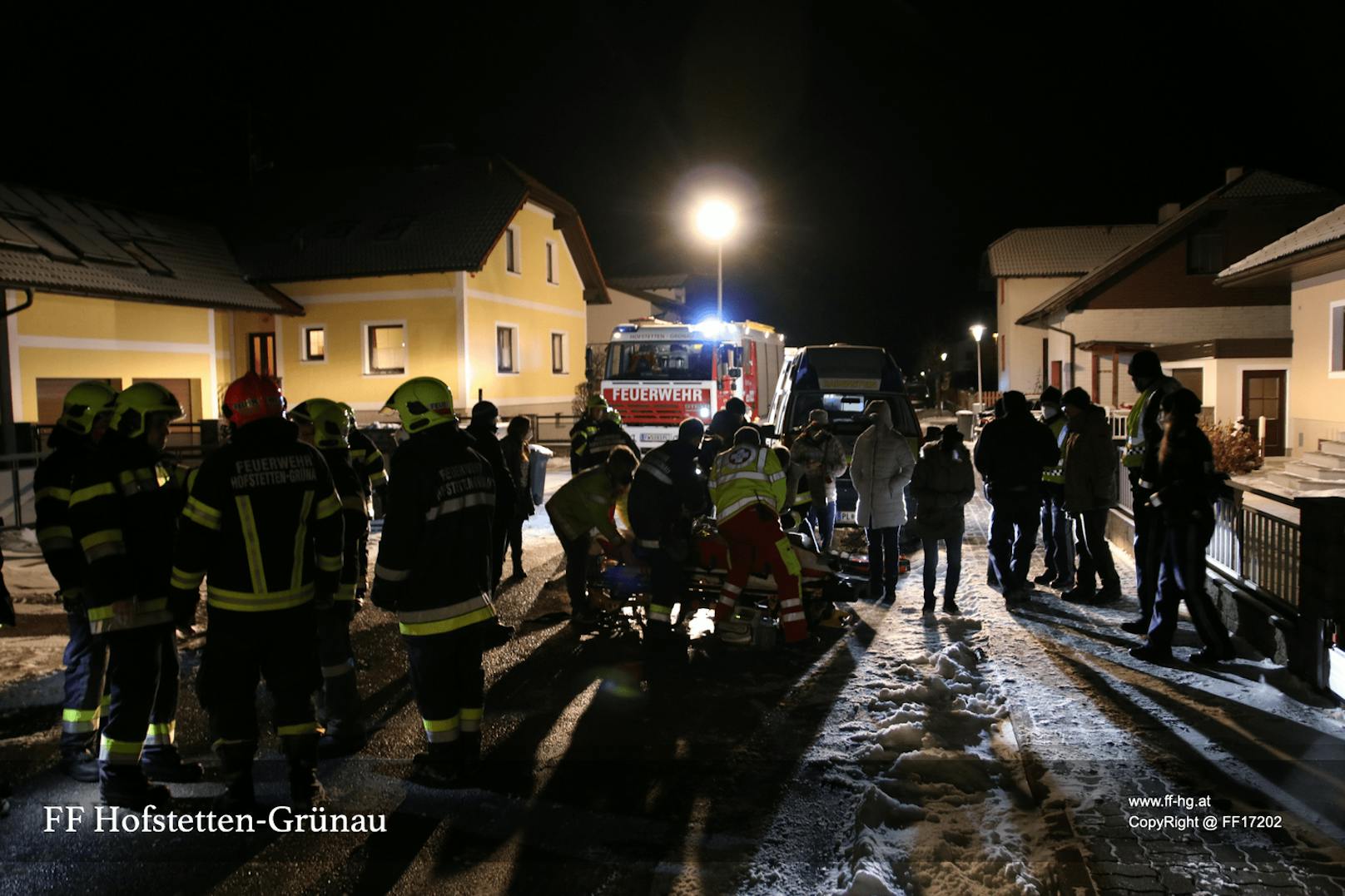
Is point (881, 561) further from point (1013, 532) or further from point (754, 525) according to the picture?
point (754, 525)

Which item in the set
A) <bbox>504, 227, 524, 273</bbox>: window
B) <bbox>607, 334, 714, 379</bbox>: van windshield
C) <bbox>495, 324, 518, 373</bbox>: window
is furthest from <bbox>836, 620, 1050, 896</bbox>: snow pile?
<bbox>504, 227, 524, 273</bbox>: window

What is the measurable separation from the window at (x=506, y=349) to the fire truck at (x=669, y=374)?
8.77 m

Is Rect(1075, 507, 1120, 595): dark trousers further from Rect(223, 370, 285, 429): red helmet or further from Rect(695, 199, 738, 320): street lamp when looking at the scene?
Rect(695, 199, 738, 320): street lamp

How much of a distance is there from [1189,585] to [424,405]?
201 inches

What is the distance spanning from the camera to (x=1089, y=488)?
8.24m

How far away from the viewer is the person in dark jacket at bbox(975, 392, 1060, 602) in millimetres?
8227

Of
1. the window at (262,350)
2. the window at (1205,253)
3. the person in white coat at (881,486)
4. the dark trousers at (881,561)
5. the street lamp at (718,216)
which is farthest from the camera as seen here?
the window at (1205,253)

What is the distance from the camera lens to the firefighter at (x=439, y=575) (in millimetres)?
4641

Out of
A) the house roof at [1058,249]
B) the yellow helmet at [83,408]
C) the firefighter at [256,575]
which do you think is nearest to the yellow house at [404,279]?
the yellow helmet at [83,408]

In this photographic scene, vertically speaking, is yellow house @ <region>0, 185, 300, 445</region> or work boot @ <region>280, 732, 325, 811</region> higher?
yellow house @ <region>0, 185, 300, 445</region>

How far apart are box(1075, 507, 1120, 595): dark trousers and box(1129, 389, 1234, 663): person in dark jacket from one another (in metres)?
1.82

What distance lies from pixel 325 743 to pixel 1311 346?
17.4m

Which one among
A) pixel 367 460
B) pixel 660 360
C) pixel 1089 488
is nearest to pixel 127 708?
pixel 367 460

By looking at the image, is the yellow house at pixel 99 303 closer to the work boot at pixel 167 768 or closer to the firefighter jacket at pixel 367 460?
the firefighter jacket at pixel 367 460
